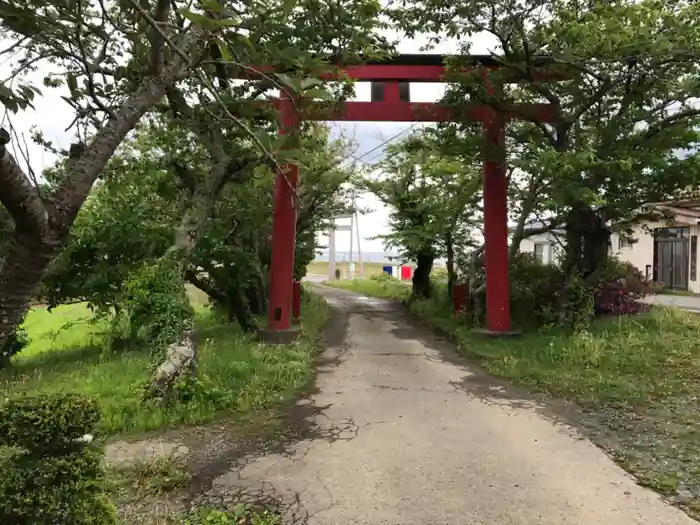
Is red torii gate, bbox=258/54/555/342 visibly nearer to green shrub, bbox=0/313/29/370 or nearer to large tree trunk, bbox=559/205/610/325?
large tree trunk, bbox=559/205/610/325

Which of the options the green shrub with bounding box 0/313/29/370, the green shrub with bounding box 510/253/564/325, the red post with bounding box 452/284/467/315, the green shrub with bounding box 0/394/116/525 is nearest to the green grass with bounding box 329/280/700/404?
the green shrub with bounding box 510/253/564/325

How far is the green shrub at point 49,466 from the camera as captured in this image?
243 centimetres

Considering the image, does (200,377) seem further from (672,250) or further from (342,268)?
(342,268)

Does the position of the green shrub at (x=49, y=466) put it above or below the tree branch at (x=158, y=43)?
below

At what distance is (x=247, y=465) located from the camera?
4.57m

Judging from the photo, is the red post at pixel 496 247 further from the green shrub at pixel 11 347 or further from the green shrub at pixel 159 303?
the green shrub at pixel 11 347

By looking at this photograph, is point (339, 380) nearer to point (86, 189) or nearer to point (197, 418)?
point (197, 418)

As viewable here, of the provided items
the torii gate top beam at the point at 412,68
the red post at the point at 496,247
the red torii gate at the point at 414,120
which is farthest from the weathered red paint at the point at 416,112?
the red post at the point at 496,247

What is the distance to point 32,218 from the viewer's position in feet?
6.81

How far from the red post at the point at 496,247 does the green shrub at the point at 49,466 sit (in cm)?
859

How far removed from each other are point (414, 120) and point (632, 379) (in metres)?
5.90

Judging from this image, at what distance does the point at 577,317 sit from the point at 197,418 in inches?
273

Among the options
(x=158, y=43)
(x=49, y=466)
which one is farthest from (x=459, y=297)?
(x=49, y=466)

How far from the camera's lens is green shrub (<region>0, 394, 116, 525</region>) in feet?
7.96
